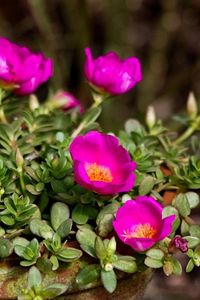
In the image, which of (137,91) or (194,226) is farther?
(137,91)

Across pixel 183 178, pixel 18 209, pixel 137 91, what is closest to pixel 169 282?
pixel 137 91

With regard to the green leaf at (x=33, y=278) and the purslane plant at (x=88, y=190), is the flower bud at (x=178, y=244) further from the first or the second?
the green leaf at (x=33, y=278)

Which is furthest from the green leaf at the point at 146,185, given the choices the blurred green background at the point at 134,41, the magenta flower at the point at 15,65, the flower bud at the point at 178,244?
the blurred green background at the point at 134,41

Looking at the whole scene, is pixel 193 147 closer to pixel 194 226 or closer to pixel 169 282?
pixel 194 226

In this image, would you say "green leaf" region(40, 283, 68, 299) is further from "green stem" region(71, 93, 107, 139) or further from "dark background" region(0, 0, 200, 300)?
"dark background" region(0, 0, 200, 300)

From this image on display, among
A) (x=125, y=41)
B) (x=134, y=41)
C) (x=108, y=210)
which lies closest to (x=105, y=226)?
(x=108, y=210)

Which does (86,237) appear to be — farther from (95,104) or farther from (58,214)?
(95,104)
